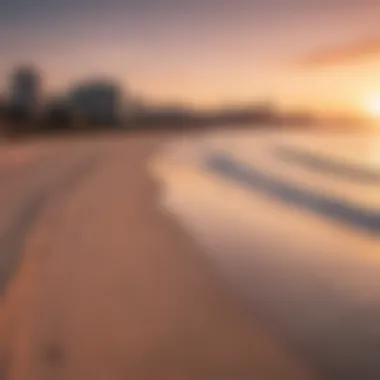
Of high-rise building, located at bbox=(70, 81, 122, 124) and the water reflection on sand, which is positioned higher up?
high-rise building, located at bbox=(70, 81, 122, 124)

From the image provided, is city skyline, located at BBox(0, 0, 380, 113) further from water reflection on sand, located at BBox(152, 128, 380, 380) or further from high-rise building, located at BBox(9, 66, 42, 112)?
water reflection on sand, located at BBox(152, 128, 380, 380)

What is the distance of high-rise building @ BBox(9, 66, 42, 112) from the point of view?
5.14 feet

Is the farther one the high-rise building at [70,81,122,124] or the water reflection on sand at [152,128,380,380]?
the high-rise building at [70,81,122,124]

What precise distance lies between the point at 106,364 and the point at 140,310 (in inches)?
11.0

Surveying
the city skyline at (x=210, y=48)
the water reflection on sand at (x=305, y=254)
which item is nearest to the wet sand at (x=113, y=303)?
the water reflection on sand at (x=305, y=254)

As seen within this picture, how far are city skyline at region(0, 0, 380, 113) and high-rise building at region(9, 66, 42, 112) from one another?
0.03 meters

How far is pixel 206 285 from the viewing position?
1654 mm

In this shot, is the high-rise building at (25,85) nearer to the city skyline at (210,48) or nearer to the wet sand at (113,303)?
the city skyline at (210,48)

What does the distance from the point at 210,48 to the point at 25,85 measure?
558mm

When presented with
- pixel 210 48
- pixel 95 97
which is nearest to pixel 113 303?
pixel 95 97

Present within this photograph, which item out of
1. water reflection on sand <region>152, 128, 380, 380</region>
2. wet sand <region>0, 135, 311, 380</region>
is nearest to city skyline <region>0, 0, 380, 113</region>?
water reflection on sand <region>152, 128, 380, 380</region>

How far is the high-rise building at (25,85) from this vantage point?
1566 millimetres

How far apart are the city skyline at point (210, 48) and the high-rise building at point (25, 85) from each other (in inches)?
1.1

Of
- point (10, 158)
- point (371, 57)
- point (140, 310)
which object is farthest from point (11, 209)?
point (371, 57)
